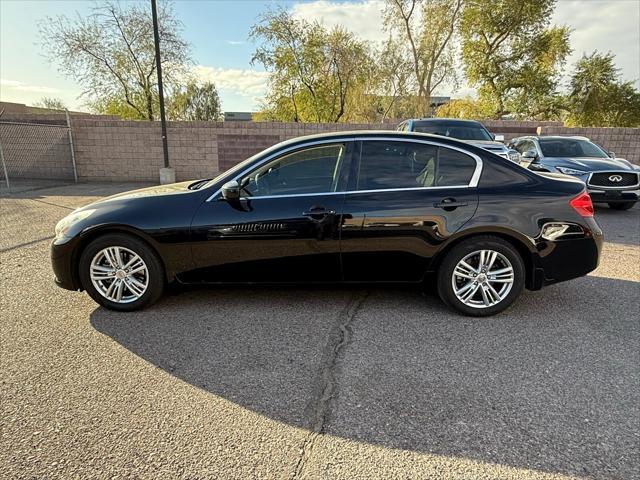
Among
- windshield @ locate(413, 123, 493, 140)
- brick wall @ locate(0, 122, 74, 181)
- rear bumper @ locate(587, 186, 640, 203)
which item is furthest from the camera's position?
brick wall @ locate(0, 122, 74, 181)

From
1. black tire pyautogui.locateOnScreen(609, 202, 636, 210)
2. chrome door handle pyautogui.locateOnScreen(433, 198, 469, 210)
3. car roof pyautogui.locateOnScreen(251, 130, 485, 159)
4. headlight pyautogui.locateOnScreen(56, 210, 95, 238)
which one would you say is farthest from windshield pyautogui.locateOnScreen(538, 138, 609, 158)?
headlight pyautogui.locateOnScreen(56, 210, 95, 238)

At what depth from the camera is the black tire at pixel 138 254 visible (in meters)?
3.52

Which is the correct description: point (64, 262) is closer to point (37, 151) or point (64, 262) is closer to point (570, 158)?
point (570, 158)

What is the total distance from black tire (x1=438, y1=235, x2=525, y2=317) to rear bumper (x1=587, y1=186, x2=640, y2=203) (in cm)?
611

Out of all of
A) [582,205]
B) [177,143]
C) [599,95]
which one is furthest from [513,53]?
[582,205]

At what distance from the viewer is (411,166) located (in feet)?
11.6

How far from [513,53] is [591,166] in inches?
705

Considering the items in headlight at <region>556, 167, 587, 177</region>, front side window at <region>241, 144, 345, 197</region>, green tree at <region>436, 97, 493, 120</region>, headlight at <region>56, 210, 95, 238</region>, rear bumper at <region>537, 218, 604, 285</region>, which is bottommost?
rear bumper at <region>537, 218, 604, 285</region>

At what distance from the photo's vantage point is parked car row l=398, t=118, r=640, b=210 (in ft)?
26.6

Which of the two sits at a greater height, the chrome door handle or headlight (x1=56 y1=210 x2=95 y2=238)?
the chrome door handle

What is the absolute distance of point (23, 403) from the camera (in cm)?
239

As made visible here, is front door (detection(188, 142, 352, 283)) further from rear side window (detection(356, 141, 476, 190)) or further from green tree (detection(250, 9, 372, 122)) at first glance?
green tree (detection(250, 9, 372, 122))

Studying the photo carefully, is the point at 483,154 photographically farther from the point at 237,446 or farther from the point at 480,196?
the point at 237,446

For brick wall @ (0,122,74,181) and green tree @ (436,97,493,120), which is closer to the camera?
brick wall @ (0,122,74,181)
